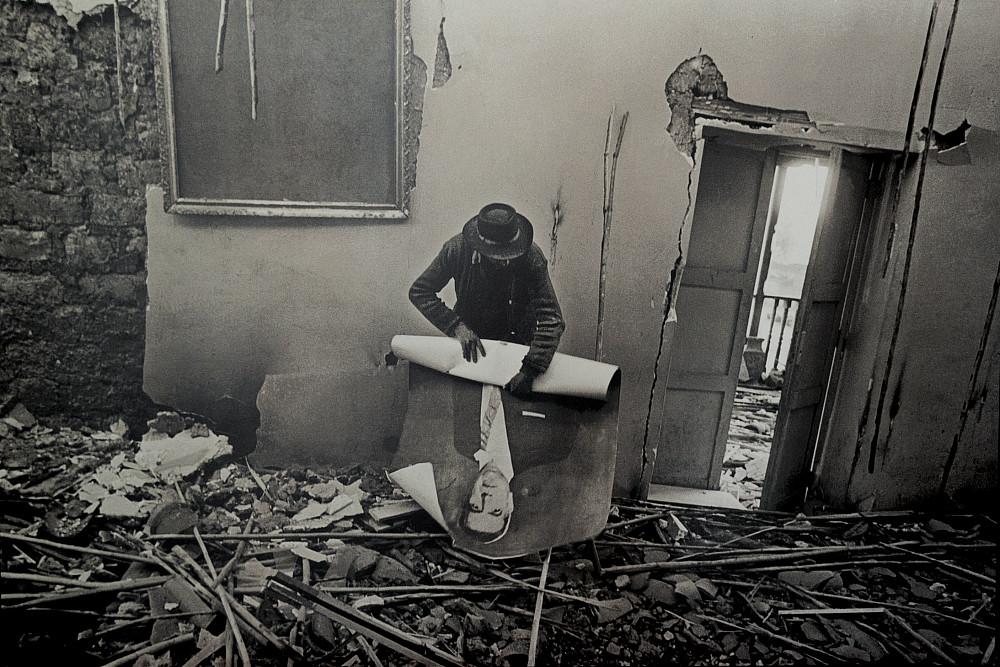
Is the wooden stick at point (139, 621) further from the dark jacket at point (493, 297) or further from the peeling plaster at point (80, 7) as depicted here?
the peeling plaster at point (80, 7)

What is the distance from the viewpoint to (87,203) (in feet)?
7.09

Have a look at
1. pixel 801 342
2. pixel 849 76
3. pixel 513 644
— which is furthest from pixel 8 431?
pixel 849 76

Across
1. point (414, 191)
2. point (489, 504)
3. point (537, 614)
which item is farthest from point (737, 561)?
point (414, 191)

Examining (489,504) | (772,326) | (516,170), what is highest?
(516,170)

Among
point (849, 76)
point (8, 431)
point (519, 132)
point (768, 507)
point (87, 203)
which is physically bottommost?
point (768, 507)

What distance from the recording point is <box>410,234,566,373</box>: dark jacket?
7.41 ft

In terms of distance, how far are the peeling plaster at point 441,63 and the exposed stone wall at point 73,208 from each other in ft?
3.40

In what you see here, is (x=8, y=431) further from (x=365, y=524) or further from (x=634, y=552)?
(x=634, y=552)

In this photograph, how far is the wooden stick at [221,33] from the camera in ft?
6.61

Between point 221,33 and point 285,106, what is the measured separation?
0.32 meters

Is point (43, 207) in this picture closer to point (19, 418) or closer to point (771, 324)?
point (19, 418)

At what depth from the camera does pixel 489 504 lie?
2230mm

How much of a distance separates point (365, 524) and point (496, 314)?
1.02m

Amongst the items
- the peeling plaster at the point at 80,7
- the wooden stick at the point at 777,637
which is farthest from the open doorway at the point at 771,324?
the peeling plaster at the point at 80,7
